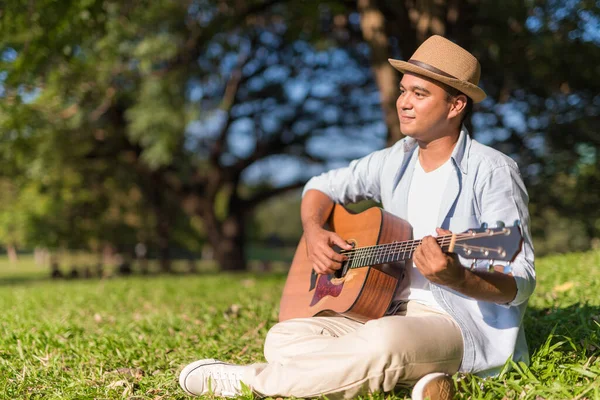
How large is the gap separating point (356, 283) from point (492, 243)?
3.02ft

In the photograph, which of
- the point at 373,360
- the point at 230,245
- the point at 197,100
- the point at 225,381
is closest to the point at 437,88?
the point at 373,360

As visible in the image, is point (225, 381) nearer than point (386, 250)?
No

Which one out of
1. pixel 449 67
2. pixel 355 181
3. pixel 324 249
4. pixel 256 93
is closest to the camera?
pixel 449 67

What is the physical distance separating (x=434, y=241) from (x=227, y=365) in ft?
4.53

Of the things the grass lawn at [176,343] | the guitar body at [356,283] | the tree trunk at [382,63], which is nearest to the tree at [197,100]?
the tree trunk at [382,63]

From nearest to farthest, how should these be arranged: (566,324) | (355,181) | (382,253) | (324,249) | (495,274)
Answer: (495,274), (382,253), (324,249), (355,181), (566,324)

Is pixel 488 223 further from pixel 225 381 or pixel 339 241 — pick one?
pixel 225 381

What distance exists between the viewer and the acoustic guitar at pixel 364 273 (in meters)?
3.02

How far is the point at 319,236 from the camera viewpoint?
351 centimetres

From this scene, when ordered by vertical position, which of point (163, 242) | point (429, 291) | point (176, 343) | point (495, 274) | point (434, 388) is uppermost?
point (495, 274)

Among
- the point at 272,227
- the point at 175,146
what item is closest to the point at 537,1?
the point at 175,146

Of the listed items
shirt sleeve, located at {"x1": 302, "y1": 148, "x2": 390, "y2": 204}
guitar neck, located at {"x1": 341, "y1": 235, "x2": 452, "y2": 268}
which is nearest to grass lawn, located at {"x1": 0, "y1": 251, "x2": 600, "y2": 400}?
guitar neck, located at {"x1": 341, "y1": 235, "x2": 452, "y2": 268}

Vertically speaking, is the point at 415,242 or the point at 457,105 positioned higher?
the point at 457,105

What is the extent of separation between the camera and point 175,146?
14.1m
